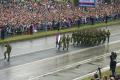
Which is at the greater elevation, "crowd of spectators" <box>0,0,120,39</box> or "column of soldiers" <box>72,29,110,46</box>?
"crowd of spectators" <box>0,0,120,39</box>

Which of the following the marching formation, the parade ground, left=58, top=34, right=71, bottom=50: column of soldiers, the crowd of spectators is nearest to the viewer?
the parade ground

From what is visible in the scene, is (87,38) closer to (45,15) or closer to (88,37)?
(88,37)

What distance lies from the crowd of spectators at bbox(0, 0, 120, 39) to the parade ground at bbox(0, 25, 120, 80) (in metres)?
2.35

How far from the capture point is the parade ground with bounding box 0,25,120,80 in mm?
24500

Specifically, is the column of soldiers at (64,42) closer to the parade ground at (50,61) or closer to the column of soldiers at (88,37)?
the parade ground at (50,61)

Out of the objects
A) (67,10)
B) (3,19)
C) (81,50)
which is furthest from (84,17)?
(81,50)

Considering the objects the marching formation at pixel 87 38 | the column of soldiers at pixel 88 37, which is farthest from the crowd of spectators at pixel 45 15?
the column of soldiers at pixel 88 37

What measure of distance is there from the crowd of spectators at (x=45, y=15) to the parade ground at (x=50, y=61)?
2353 mm

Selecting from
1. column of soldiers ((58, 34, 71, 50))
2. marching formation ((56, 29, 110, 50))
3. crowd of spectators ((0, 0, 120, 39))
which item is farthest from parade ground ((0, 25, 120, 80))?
crowd of spectators ((0, 0, 120, 39))

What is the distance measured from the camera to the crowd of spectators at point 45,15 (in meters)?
39.3

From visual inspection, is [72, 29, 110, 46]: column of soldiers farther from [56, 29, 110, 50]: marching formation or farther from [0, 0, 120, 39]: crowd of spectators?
[0, 0, 120, 39]: crowd of spectators

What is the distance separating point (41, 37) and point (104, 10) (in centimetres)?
1652

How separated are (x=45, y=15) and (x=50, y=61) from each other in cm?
1679

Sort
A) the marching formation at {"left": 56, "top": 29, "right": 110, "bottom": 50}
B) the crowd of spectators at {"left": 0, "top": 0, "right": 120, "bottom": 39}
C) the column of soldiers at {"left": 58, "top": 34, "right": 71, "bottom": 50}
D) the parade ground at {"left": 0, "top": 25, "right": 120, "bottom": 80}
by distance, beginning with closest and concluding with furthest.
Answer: the parade ground at {"left": 0, "top": 25, "right": 120, "bottom": 80} < the column of soldiers at {"left": 58, "top": 34, "right": 71, "bottom": 50} < the marching formation at {"left": 56, "top": 29, "right": 110, "bottom": 50} < the crowd of spectators at {"left": 0, "top": 0, "right": 120, "bottom": 39}
